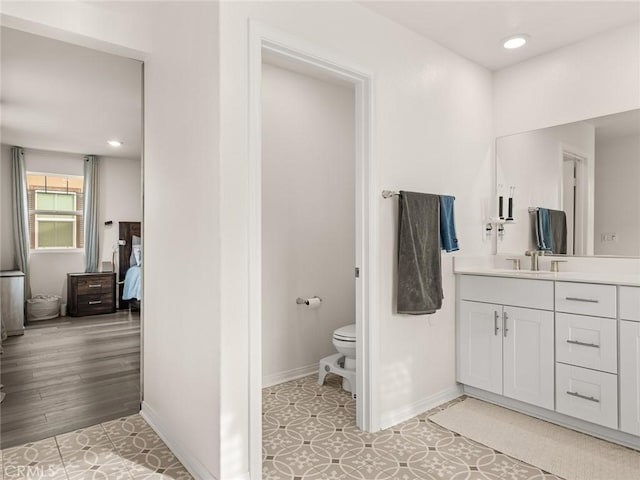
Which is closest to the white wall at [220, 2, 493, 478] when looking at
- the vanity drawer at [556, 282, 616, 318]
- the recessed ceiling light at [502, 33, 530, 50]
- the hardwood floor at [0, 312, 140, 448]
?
the recessed ceiling light at [502, 33, 530, 50]

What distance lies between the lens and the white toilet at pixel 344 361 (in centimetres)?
288

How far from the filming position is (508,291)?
8.64 feet

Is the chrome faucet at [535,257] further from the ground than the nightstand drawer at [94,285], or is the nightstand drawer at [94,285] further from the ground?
the chrome faucet at [535,257]

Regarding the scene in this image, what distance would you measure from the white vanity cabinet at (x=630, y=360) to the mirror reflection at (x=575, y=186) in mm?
563

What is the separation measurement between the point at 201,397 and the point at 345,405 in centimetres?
117

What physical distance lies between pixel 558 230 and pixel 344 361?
179 cm

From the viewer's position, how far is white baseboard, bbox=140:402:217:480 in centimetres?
190

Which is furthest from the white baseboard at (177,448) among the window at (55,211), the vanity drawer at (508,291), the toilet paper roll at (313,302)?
the window at (55,211)

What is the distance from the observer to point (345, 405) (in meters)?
2.76

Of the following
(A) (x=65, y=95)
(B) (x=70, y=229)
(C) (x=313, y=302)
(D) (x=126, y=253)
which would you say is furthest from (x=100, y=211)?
(C) (x=313, y=302)

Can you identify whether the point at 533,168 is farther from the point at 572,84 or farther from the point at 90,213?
the point at 90,213

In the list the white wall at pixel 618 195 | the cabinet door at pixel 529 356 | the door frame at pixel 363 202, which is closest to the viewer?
the door frame at pixel 363 202

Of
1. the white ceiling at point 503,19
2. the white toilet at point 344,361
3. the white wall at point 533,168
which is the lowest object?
the white toilet at point 344,361

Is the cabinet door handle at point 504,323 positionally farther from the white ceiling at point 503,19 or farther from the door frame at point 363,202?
the white ceiling at point 503,19
